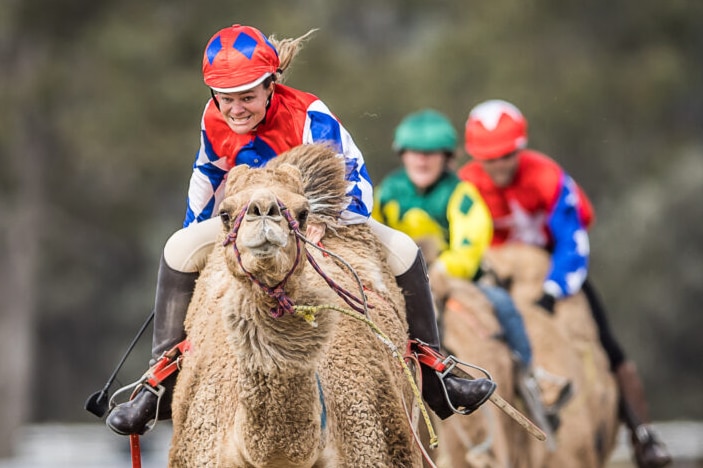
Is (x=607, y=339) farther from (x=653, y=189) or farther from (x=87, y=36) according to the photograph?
(x=653, y=189)

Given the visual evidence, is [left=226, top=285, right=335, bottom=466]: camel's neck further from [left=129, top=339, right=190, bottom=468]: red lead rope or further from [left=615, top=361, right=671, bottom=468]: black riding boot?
[left=615, top=361, right=671, bottom=468]: black riding boot

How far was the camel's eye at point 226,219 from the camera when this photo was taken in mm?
4555

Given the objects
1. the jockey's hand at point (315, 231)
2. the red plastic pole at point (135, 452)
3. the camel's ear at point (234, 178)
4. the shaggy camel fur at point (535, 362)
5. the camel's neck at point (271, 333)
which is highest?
the camel's ear at point (234, 178)

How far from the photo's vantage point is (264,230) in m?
4.33

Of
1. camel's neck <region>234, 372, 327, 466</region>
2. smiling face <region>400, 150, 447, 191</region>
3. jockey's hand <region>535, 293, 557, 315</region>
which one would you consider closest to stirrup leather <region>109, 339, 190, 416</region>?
camel's neck <region>234, 372, 327, 466</region>

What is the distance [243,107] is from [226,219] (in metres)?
1.27

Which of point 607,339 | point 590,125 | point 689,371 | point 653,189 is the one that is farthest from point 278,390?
point 689,371

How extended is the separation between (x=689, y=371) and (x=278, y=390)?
24302mm

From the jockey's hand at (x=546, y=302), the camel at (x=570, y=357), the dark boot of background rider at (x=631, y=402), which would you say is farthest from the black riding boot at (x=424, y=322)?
the dark boot of background rider at (x=631, y=402)

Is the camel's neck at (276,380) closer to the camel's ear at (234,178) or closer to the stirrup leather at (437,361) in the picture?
the camel's ear at (234,178)

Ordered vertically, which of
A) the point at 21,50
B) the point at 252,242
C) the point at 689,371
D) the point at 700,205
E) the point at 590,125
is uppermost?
the point at 252,242

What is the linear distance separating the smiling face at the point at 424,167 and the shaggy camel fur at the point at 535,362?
31.2 inches

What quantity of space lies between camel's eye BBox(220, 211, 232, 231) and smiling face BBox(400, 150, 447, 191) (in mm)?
5199

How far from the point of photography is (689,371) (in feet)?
91.6
